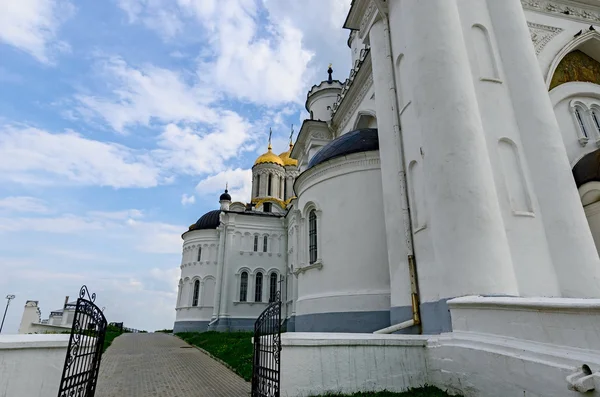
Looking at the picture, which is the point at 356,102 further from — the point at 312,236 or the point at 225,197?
the point at 225,197

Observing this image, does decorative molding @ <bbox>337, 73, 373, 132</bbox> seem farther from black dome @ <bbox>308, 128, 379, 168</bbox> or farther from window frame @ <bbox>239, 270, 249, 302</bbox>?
window frame @ <bbox>239, 270, 249, 302</bbox>

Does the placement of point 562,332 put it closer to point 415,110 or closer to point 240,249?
point 415,110

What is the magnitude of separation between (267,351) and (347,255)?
19.8 ft

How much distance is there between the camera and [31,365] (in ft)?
14.5

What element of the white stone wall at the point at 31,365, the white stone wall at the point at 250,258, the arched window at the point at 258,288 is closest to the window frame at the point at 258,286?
the arched window at the point at 258,288

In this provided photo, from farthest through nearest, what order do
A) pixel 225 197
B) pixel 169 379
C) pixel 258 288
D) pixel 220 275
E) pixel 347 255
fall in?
1. pixel 225 197
2. pixel 258 288
3. pixel 220 275
4. pixel 347 255
5. pixel 169 379

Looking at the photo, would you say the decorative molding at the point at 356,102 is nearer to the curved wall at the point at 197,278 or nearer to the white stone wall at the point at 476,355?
the white stone wall at the point at 476,355

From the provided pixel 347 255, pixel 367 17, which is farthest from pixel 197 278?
pixel 367 17

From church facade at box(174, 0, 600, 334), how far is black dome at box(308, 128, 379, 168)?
67 mm

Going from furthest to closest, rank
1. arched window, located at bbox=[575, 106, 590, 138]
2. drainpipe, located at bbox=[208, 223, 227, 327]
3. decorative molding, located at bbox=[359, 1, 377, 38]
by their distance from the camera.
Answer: drainpipe, located at bbox=[208, 223, 227, 327] < decorative molding, located at bbox=[359, 1, 377, 38] < arched window, located at bbox=[575, 106, 590, 138]

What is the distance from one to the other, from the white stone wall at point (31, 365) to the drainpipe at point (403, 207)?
21.3 feet

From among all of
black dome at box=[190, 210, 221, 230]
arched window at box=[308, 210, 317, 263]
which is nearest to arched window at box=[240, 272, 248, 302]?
black dome at box=[190, 210, 221, 230]

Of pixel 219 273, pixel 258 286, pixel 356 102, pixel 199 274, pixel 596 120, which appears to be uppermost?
pixel 356 102

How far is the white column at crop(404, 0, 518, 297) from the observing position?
666 centimetres
